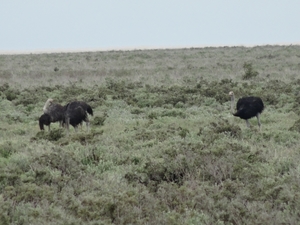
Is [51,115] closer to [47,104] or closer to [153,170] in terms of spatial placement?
[47,104]

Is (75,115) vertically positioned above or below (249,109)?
below

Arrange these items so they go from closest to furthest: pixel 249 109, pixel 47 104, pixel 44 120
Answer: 1. pixel 249 109
2. pixel 44 120
3. pixel 47 104

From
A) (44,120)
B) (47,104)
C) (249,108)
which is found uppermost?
(249,108)

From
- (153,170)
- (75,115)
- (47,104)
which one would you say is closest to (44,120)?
(47,104)

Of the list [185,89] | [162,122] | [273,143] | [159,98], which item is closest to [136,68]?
[185,89]

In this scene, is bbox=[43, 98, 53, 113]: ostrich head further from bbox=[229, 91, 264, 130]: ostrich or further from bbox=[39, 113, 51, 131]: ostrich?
bbox=[229, 91, 264, 130]: ostrich

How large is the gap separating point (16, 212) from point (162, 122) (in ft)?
26.6

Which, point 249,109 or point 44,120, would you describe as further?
point 44,120

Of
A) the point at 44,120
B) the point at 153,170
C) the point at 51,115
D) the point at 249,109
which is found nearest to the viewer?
the point at 153,170

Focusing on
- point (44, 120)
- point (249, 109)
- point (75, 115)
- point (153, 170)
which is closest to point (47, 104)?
point (44, 120)

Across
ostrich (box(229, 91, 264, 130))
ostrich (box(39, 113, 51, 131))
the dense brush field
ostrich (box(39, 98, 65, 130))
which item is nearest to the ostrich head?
ostrich (box(39, 98, 65, 130))

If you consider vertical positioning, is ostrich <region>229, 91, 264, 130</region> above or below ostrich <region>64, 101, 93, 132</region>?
above

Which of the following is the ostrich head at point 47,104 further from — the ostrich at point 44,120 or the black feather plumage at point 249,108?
the black feather plumage at point 249,108

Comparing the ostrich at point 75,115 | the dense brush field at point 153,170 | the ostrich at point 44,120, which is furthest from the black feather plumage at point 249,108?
the ostrich at point 44,120
